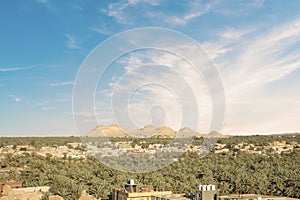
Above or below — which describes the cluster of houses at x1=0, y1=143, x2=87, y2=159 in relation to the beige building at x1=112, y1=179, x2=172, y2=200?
above

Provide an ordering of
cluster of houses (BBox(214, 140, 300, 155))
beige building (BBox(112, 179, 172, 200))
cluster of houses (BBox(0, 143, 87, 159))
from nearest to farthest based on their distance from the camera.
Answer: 1. beige building (BBox(112, 179, 172, 200))
2. cluster of houses (BBox(0, 143, 87, 159))
3. cluster of houses (BBox(214, 140, 300, 155))

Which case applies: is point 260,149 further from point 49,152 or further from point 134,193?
point 134,193


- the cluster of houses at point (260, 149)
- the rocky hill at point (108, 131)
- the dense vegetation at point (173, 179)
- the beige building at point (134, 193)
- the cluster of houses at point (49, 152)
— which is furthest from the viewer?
the cluster of houses at point (260, 149)

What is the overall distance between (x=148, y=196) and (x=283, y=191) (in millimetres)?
10209

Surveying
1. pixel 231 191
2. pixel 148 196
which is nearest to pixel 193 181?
pixel 231 191

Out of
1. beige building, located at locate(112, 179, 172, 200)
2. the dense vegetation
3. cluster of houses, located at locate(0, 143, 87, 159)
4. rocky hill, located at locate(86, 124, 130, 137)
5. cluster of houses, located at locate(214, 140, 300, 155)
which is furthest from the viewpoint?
cluster of houses, located at locate(214, 140, 300, 155)

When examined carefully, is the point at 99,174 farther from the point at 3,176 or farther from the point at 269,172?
the point at 269,172

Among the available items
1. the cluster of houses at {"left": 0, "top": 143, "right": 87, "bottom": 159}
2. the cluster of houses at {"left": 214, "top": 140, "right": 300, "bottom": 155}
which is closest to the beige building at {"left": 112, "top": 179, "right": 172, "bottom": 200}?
the cluster of houses at {"left": 0, "top": 143, "right": 87, "bottom": 159}

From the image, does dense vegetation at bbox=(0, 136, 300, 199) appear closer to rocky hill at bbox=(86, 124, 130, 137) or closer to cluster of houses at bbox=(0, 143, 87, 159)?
rocky hill at bbox=(86, 124, 130, 137)

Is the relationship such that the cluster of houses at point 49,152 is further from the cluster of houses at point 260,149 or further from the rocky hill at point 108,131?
the rocky hill at point 108,131

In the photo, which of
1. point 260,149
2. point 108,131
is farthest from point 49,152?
point 108,131

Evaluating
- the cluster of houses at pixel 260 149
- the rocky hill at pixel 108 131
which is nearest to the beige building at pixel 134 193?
the rocky hill at pixel 108 131

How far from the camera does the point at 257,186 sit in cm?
2625

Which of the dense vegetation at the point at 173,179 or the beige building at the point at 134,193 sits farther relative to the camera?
the dense vegetation at the point at 173,179
